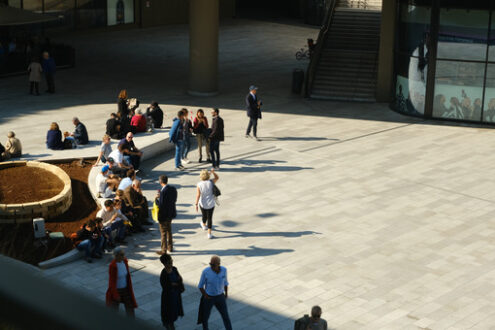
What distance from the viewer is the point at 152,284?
40.9 ft

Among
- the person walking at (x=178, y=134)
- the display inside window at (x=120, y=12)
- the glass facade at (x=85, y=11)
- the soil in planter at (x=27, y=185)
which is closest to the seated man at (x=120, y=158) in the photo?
the soil in planter at (x=27, y=185)

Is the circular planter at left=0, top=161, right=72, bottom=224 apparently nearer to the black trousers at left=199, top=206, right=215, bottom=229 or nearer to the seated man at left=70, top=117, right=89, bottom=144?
the black trousers at left=199, top=206, right=215, bottom=229

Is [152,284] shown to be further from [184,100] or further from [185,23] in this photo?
[185,23]

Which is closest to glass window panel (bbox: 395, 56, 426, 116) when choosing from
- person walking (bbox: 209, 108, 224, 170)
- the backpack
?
person walking (bbox: 209, 108, 224, 170)

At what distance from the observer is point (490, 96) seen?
25016 millimetres

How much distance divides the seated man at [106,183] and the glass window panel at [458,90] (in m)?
13.9

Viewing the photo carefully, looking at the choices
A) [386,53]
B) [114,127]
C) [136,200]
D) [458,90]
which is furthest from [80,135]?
[458,90]

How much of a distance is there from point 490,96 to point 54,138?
14879 millimetres

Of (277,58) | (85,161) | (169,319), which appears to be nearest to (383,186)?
(85,161)

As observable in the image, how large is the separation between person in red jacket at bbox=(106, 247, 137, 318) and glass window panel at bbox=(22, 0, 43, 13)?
3226 cm

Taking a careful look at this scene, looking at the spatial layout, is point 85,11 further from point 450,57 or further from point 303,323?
point 303,323

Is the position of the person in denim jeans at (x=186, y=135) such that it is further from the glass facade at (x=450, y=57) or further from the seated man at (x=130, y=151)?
the glass facade at (x=450, y=57)

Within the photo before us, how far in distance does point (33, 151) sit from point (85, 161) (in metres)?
1.70

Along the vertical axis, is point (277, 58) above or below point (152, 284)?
above
